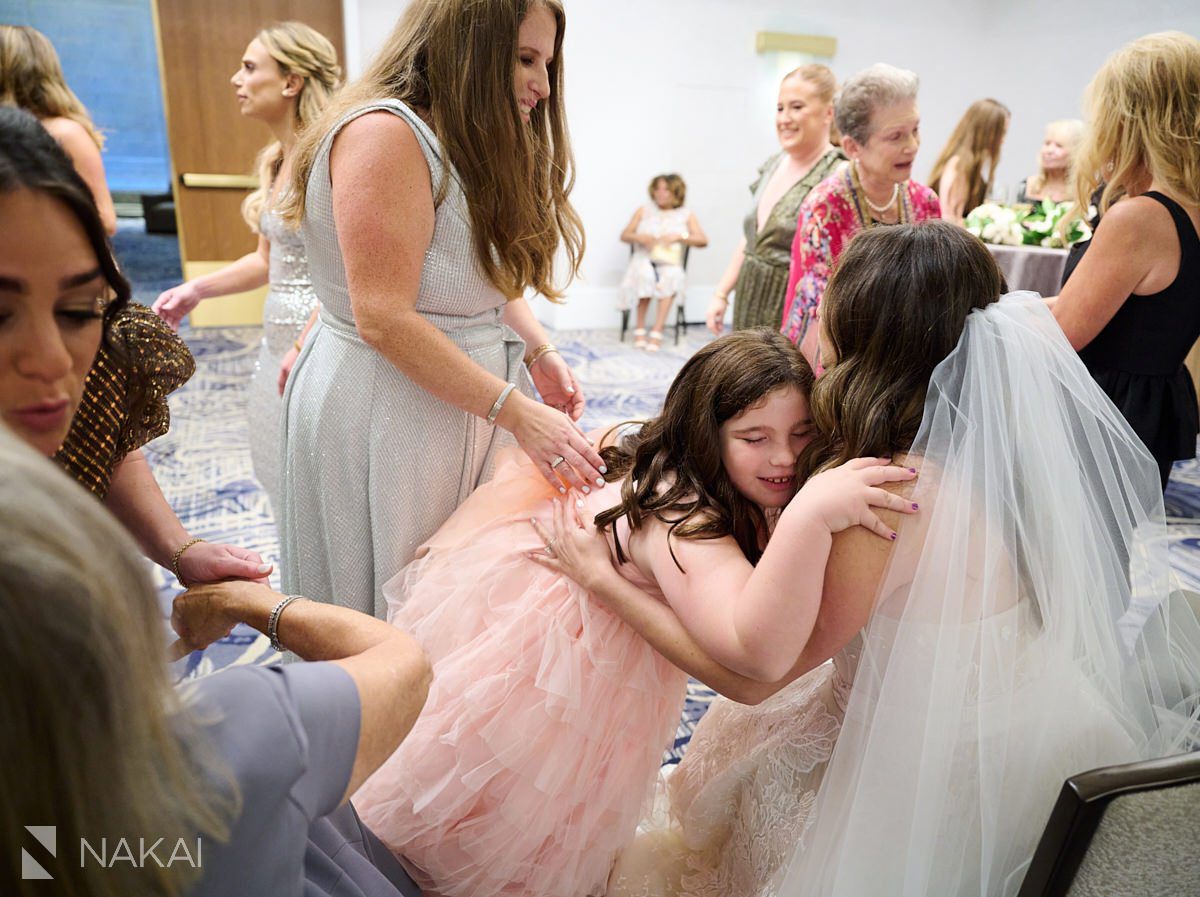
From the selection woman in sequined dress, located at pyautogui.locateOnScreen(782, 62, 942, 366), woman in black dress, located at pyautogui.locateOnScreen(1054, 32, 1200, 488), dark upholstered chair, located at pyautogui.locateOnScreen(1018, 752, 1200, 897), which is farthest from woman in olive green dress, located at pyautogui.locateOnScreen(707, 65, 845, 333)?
dark upholstered chair, located at pyautogui.locateOnScreen(1018, 752, 1200, 897)

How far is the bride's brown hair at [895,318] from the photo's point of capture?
1282 millimetres

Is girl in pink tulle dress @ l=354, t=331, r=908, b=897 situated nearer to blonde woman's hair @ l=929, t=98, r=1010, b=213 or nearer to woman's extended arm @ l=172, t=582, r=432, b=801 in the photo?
woman's extended arm @ l=172, t=582, r=432, b=801

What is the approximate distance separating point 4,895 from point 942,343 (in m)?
1.26

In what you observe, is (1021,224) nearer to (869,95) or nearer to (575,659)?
(869,95)

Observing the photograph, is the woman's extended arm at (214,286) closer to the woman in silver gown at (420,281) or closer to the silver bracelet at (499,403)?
the woman in silver gown at (420,281)

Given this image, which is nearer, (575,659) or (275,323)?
(575,659)

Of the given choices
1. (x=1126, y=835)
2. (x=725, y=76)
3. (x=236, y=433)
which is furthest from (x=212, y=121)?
(x=1126, y=835)

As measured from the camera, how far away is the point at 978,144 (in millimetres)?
5250

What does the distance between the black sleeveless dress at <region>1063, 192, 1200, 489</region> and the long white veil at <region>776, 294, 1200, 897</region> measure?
39.5 inches

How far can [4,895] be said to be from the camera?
1.89 ft

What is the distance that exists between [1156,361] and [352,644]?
2082mm

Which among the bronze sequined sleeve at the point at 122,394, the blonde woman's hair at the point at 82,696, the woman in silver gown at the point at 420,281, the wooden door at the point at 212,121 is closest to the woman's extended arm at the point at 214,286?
the woman in silver gown at the point at 420,281

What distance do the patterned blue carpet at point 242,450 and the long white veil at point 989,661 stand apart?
1.12 meters

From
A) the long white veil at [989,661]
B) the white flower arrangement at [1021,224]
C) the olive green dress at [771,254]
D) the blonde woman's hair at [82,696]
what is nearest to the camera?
the blonde woman's hair at [82,696]
